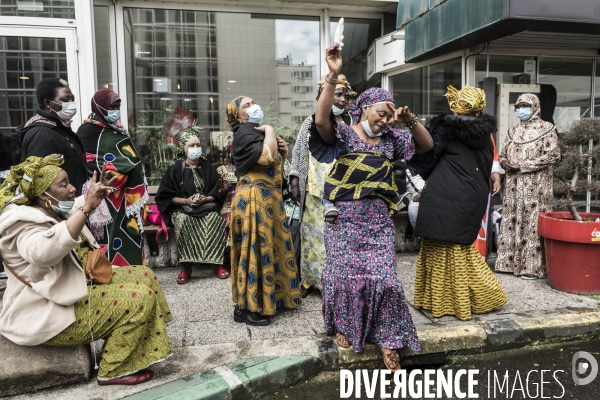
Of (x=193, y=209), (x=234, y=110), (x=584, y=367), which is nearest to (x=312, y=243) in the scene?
(x=234, y=110)

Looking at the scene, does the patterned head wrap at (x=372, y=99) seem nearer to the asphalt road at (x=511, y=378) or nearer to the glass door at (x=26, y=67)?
→ the asphalt road at (x=511, y=378)

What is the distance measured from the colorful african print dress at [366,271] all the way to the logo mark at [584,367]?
44.6 inches

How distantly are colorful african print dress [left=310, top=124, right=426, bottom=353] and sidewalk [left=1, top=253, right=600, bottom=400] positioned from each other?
241 mm

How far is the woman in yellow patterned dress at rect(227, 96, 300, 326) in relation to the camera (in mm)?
3822

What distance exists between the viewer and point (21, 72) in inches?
237

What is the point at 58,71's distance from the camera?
19.8ft

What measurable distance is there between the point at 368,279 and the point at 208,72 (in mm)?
5356

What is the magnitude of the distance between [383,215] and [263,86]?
492 cm

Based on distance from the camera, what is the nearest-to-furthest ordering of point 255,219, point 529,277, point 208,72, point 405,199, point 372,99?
point 372,99 < point 255,219 < point 405,199 < point 529,277 < point 208,72

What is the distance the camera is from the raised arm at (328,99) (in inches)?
110

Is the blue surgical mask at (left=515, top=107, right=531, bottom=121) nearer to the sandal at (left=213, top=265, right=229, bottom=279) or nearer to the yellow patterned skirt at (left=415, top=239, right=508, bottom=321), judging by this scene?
the yellow patterned skirt at (left=415, top=239, right=508, bottom=321)

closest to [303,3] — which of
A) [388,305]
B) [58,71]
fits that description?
[58,71]

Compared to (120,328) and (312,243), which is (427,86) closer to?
(312,243)

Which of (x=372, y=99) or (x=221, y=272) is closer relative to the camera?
(x=372, y=99)
